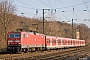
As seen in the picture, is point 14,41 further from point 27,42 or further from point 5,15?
point 5,15

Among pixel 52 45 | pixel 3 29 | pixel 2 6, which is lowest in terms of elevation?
pixel 52 45

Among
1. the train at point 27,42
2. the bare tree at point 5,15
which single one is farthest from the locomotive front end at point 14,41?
the bare tree at point 5,15

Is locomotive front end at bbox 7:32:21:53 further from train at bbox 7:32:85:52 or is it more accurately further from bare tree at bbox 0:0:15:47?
bare tree at bbox 0:0:15:47

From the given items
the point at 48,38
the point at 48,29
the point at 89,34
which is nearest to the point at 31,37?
the point at 48,38

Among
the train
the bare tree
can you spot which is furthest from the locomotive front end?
the bare tree

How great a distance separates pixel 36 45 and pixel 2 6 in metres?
16.8

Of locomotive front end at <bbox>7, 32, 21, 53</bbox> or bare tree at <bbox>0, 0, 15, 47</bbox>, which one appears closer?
locomotive front end at <bbox>7, 32, 21, 53</bbox>

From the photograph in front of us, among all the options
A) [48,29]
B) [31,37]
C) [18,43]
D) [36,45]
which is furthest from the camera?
[48,29]

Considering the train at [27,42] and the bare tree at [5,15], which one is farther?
the bare tree at [5,15]

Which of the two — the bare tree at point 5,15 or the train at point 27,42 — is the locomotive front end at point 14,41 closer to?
the train at point 27,42

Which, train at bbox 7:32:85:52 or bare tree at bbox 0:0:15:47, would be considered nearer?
train at bbox 7:32:85:52

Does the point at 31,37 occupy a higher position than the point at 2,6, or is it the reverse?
the point at 2,6

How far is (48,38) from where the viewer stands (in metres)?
48.2

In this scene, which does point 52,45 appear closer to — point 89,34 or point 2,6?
point 2,6
